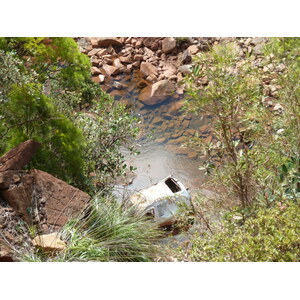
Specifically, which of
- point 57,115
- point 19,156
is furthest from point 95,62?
point 19,156

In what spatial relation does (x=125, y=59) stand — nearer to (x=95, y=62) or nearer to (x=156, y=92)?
(x=95, y=62)

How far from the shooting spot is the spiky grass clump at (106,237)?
10.1 feet

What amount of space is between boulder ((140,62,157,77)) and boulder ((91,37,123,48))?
2.49 ft

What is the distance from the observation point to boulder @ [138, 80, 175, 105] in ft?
29.5

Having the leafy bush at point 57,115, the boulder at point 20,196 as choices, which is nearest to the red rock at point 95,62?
the leafy bush at point 57,115

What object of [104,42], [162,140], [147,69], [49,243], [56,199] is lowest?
[162,140]

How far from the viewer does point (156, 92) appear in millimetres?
9102

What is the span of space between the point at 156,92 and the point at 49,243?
645 centimetres

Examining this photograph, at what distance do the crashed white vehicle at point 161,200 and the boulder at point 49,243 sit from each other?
1.26 meters

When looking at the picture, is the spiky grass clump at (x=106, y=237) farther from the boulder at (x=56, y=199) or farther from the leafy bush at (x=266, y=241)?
the leafy bush at (x=266, y=241)

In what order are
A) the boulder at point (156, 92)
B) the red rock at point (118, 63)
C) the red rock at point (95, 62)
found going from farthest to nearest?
the red rock at point (118, 63) < the red rock at point (95, 62) < the boulder at point (156, 92)

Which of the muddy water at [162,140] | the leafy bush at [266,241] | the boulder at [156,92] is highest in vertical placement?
the leafy bush at [266,241]
